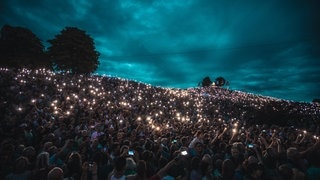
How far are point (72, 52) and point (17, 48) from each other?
958 centimetres

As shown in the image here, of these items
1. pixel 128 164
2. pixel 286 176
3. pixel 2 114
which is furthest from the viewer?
pixel 2 114

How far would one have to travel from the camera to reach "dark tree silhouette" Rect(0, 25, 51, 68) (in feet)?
150

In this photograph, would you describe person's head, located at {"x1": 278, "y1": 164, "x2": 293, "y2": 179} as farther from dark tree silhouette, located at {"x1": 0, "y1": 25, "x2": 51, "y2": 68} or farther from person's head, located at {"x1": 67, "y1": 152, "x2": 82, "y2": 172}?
dark tree silhouette, located at {"x1": 0, "y1": 25, "x2": 51, "y2": 68}

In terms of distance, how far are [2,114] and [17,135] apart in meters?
6.47

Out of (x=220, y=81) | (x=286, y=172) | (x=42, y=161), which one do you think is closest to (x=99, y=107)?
(x=42, y=161)

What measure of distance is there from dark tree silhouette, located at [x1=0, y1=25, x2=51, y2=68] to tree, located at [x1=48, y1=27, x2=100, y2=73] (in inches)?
146

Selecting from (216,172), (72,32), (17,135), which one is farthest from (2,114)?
(72,32)

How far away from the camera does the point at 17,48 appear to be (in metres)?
46.5

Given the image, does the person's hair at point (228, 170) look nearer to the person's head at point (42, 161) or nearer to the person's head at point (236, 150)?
the person's head at point (236, 150)

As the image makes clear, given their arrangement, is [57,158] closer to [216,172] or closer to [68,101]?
[216,172]

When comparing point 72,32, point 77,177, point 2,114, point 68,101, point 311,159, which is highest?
point 72,32

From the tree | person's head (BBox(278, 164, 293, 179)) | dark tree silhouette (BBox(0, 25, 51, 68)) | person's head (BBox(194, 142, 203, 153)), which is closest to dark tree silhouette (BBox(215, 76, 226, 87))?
the tree

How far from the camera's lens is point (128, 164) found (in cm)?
582

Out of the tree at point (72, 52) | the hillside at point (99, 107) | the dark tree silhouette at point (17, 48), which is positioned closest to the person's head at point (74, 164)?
the hillside at point (99, 107)
